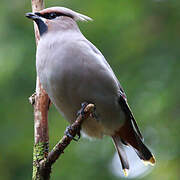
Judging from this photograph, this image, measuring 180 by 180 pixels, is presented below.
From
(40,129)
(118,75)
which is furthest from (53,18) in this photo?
(118,75)

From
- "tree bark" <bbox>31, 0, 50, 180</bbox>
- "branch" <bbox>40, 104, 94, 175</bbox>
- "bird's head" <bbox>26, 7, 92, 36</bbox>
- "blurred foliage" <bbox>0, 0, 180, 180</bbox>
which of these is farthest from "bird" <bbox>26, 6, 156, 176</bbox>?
"blurred foliage" <bbox>0, 0, 180, 180</bbox>

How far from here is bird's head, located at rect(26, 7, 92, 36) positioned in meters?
5.63

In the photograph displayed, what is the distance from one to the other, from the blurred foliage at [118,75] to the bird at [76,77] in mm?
A: 1044

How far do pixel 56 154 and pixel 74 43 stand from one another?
1327 mm

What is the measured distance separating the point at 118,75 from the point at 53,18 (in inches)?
70.2

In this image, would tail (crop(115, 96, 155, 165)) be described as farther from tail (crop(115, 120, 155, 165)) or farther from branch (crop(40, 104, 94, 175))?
branch (crop(40, 104, 94, 175))

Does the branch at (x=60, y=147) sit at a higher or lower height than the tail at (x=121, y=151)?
higher

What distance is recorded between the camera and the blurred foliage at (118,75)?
6.75 m

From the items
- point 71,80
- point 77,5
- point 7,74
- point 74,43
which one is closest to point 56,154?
point 71,80

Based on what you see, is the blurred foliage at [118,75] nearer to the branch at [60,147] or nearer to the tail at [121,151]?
the tail at [121,151]

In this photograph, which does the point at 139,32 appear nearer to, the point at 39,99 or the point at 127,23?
the point at 127,23

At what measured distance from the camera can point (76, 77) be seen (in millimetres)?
5066

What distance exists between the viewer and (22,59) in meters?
6.83

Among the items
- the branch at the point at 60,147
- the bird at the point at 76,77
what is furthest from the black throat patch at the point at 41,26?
the branch at the point at 60,147
